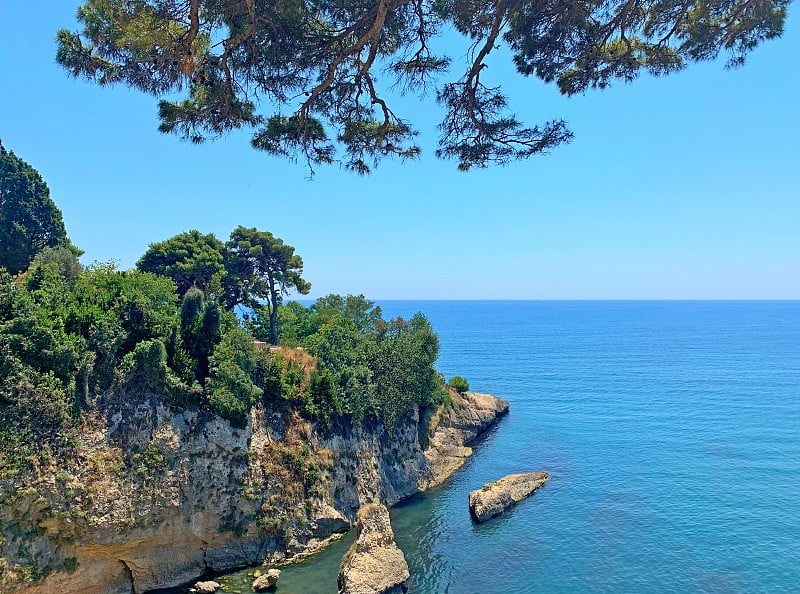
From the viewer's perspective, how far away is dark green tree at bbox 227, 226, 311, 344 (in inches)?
1419

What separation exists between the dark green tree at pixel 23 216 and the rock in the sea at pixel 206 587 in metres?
25.9

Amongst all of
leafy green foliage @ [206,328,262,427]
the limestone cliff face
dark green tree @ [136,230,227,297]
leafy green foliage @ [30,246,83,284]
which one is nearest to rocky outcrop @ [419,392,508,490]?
the limestone cliff face

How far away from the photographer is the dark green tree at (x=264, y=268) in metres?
36.0

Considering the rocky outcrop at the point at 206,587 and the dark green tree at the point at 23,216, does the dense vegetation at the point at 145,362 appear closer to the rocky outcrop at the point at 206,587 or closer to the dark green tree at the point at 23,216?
the rocky outcrop at the point at 206,587

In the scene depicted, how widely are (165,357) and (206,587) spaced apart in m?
8.77

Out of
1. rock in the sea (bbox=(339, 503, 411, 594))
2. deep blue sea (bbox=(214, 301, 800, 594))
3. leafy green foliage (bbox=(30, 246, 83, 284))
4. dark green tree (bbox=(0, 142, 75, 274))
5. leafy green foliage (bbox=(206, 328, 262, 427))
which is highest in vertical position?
dark green tree (bbox=(0, 142, 75, 274))

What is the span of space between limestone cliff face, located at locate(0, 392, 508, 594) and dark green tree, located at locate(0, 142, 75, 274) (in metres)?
21.2

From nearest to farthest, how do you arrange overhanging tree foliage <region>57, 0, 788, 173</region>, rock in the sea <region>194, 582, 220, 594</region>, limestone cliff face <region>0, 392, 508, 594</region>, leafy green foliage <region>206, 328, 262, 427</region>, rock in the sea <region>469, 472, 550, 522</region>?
1. overhanging tree foliage <region>57, 0, 788, 173</region>
2. limestone cliff face <region>0, 392, 508, 594</region>
3. rock in the sea <region>194, 582, 220, 594</region>
4. leafy green foliage <region>206, 328, 262, 427</region>
5. rock in the sea <region>469, 472, 550, 522</region>

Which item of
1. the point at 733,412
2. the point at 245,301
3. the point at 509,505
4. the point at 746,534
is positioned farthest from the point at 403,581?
the point at 733,412

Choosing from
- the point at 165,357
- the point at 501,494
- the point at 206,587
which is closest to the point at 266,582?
the point at 206,587

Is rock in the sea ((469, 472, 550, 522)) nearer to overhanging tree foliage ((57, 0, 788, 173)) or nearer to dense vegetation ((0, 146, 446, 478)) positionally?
dense vegetation ((0, 146, 446, 478))

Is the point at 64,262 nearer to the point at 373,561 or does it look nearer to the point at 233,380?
the point at 233,380

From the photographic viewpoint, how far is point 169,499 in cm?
1914

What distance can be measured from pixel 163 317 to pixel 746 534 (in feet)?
89.5
